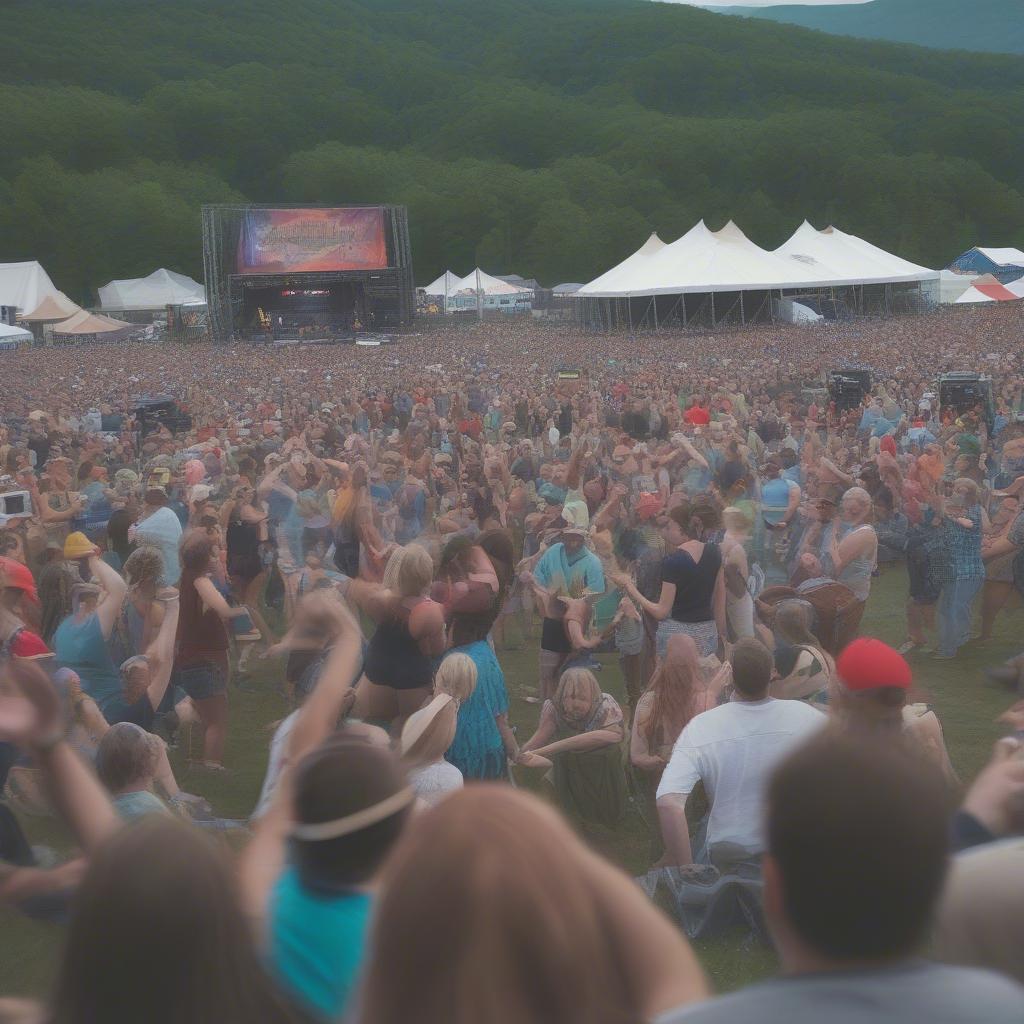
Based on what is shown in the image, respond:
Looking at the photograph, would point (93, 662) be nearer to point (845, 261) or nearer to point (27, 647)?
point (27, 647)

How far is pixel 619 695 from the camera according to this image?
→ 7066mm

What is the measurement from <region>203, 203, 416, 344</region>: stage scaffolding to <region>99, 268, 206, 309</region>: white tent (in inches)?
550

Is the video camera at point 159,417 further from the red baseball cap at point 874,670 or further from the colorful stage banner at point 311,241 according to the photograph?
the colorful stage banner at point 311,241

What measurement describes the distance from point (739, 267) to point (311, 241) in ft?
60.5

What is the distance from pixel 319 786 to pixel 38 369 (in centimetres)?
3075

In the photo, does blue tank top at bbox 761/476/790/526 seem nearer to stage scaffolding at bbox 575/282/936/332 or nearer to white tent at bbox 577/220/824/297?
white tent at bbox 577/220/824/297

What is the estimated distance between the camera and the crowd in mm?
1434

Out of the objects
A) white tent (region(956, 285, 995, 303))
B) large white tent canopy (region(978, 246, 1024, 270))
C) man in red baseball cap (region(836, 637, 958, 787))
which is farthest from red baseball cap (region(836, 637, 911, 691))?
large white tent canopy (region(978, 246, 1024, 270))

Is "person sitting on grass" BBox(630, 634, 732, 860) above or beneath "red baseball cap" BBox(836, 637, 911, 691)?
beneath

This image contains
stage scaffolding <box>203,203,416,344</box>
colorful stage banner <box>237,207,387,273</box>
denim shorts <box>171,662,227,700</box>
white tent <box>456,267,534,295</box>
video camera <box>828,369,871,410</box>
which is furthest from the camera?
white tent <box>456,267,534,295</box>

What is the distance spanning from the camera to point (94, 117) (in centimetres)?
8769

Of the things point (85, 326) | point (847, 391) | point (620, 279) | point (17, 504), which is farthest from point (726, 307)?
point (17, 504)

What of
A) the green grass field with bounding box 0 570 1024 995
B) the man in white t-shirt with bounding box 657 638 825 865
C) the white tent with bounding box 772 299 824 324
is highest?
the white tent with bounding box 772 299 824 324

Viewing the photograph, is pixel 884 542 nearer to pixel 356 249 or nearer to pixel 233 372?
pixel 233 372
